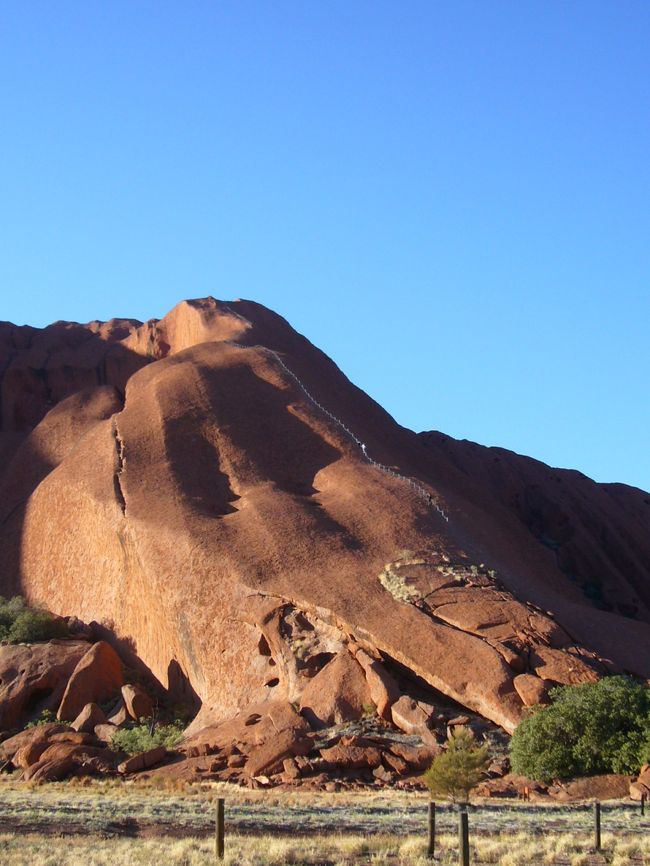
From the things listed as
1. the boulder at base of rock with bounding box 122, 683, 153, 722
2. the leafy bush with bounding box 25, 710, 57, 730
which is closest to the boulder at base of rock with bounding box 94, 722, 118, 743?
the boulder at base of rock with bounding box 122, 683, 153, 722

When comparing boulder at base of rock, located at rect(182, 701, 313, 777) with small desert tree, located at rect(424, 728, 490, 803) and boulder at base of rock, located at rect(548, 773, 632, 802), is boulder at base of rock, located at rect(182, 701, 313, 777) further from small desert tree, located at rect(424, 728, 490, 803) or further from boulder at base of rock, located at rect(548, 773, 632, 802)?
boulder at base of rock, located at rect(548, 773, 632, 802)

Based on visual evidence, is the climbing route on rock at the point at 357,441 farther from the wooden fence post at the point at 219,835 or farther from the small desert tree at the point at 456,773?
the wooden fence post at the point at 219,835

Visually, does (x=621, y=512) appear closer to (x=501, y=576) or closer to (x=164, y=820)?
(x=501, y=576)

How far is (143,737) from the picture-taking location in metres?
30.9

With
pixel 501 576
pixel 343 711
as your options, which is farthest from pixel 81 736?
pixel 501 576

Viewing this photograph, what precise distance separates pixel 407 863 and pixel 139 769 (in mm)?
13812

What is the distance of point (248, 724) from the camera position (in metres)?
29.9

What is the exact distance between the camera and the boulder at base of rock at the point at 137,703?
109 feet

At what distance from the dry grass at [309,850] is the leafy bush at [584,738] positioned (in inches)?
277

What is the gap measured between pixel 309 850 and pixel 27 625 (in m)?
24.1

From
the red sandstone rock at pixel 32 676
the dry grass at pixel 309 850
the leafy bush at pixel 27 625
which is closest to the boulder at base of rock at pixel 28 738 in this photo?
the red sandstone rock at pixel 32 676

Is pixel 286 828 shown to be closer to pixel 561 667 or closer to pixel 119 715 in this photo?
pixel 561 667

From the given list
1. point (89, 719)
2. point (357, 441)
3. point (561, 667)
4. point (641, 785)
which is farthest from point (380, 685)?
point (357, 441)

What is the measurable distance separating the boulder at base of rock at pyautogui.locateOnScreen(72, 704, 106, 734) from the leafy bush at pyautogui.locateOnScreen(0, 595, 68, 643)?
6.07 metres
